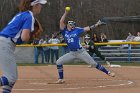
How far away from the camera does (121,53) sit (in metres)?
25.8

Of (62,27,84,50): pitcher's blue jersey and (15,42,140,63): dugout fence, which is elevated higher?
(62,27,84,50): pitcher's blue jersey

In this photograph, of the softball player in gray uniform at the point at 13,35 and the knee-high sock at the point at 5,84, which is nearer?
the softball player in gray uniform at the point at 13,35

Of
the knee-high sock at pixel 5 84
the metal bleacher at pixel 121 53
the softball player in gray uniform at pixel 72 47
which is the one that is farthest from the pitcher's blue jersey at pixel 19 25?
the metal bleacher at pixel 121 53

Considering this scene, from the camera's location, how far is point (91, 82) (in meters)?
13.9

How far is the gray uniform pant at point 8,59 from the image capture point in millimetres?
7641

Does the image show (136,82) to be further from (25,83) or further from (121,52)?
(121,52)

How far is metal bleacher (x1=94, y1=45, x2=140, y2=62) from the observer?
2561cm

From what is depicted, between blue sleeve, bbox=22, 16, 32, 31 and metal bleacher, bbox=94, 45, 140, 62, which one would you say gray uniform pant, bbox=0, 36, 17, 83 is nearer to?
blue sleeve, bbox=22, 16, 32, 31

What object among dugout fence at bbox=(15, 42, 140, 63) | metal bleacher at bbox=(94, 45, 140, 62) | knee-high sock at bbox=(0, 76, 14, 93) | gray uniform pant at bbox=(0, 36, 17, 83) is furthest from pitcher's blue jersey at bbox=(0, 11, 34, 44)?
metal bleacher at bbox=(94, 45, 140, 62)

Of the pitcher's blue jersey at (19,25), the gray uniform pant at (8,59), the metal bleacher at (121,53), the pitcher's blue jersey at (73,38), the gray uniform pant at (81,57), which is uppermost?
the pitcher's blue jersey at (19,25)

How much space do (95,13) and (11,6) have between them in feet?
26.6

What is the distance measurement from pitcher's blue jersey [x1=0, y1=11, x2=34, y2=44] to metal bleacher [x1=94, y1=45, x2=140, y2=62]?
18248mm

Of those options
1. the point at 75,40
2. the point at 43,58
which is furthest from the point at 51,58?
the point at 75,40

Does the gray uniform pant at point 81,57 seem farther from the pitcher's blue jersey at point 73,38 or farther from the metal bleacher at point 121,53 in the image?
the metal bleacher at point 121,53
